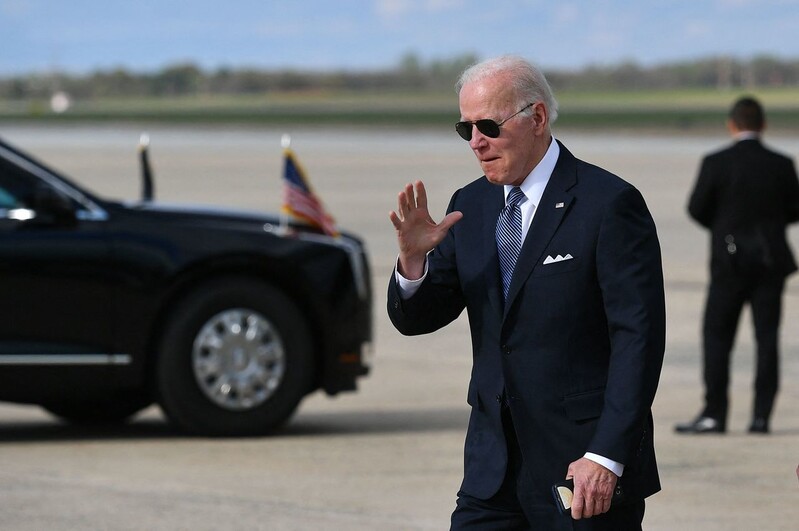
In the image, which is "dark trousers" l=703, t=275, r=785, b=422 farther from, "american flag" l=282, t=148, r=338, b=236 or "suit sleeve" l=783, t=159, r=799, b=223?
"american flag" l=282, t=148, r=338, b=236

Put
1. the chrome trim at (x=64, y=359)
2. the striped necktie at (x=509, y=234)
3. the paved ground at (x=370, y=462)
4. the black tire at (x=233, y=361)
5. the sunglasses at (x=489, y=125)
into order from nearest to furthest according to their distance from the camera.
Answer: the sunglasses at (x=489, y=125)
the striped necktie at (x=509, y=234)
the paved ground at (x=370, y=462)
the chrome trim at (x=64, y=359)
the black tire at (x=233, y=361)

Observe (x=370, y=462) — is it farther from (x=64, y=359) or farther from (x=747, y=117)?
(x=747, y=117)

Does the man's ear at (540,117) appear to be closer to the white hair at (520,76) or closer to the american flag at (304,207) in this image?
the white hair at (520,76)

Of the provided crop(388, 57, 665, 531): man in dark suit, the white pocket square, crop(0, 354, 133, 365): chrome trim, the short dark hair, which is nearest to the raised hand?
crop(388, 57, 665, 531): man in dark suit

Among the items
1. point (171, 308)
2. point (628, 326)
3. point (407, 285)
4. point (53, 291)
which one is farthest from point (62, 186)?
point (628, 326)

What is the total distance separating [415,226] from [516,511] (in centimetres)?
71

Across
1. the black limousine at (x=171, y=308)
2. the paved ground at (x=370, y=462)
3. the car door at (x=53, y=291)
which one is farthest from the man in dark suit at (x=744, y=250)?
the car door at (x=53, y=291)

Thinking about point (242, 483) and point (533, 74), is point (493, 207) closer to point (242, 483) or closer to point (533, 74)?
point (533, 74)

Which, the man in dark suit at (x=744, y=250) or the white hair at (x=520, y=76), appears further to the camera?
the man in dark suit at (x=744, y=250)

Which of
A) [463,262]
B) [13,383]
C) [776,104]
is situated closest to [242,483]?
[13,383]

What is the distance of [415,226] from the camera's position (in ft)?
13.6

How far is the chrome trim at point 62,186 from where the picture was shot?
9.43 metres

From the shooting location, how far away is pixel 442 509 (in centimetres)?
755

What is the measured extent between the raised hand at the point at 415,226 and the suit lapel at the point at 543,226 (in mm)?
194
